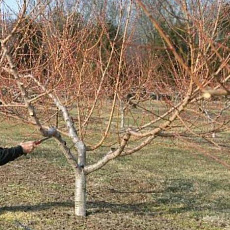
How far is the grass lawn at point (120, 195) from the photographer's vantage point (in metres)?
4.09

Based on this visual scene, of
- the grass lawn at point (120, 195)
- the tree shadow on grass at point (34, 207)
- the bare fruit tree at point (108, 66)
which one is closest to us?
the bare fruit tree at point (108, 66)

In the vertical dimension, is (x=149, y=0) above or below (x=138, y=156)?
above

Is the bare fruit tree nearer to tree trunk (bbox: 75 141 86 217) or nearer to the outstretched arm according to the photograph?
tree trunk (bbox: 75 141 86 217)

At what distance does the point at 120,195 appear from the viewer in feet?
16.7

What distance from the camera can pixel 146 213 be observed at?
447 cm

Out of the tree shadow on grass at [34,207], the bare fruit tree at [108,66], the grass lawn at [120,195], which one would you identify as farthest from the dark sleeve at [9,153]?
the tree shadow on grass at [34,207]

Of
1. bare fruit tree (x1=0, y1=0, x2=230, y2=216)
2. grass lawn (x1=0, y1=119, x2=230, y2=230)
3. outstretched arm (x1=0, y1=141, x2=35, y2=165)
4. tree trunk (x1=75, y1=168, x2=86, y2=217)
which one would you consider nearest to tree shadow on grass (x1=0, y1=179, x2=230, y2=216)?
grass lawn (x1=0, y1=119, x2=230, y2=230)

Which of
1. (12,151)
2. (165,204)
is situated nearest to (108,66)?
(12,151)

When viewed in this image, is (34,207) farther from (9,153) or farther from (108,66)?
(108,66)

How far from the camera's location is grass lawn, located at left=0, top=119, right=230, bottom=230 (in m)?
4.09

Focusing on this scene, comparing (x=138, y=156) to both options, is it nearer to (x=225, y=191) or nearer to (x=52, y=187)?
(x=225, y=191)

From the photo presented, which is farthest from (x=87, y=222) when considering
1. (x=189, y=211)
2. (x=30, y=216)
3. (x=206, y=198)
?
(x=206, y=198)

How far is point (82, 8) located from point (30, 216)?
2599 mm

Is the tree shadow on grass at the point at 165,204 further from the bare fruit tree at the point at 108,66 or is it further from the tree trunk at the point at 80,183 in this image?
the bare fruit tree at the point at 108,66
